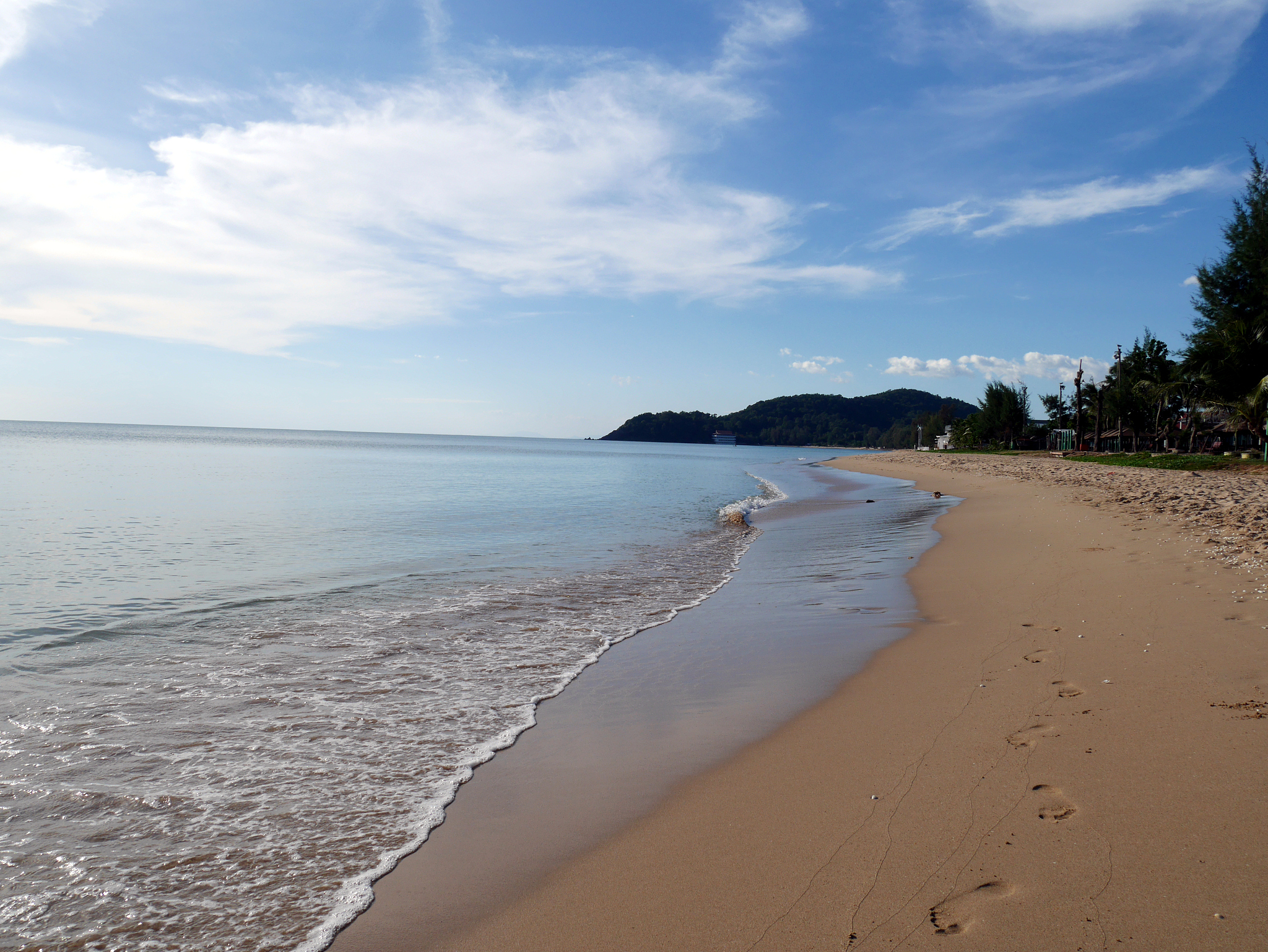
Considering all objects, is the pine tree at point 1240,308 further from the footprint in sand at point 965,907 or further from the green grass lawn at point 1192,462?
the footprint in sand at point 965,907

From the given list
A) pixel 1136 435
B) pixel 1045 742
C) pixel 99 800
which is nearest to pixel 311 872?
pixel 99 800

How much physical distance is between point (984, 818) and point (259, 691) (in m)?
5.59

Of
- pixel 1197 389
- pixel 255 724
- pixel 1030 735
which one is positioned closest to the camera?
pixel 1030 735

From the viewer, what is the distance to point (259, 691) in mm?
5984

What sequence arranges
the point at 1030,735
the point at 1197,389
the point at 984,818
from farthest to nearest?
the point at 1197,389 < the point at 1030,735 < the point at 984,818

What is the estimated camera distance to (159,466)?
41281mm

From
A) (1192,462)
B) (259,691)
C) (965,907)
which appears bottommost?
(259,691)

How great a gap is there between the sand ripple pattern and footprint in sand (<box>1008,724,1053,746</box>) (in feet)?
11.0

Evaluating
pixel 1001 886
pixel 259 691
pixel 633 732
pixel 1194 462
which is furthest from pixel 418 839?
pixel 1194 462

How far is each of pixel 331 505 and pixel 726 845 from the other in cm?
2161

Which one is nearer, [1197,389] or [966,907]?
[966,907]

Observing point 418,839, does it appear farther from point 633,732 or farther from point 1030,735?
point 1030,735

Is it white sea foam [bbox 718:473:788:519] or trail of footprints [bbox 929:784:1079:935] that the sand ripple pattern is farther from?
white sea foam [bbox 718:473:788:519]

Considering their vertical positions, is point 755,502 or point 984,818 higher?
point 984,818
